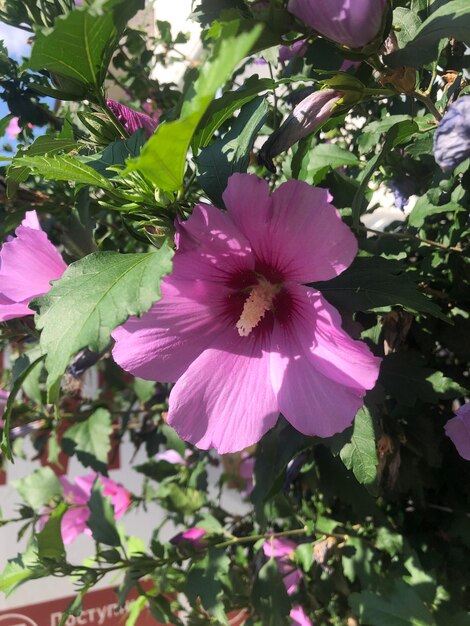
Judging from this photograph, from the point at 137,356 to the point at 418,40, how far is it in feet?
1.29

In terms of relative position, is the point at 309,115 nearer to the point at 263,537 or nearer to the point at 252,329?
the point at 252,329

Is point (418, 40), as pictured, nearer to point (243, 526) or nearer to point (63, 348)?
point (63, 348)

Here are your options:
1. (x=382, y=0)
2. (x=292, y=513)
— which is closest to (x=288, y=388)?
(x=382, y=0)

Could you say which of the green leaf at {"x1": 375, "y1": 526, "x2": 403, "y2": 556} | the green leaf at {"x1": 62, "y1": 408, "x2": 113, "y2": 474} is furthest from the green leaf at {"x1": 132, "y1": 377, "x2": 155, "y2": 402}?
the green leaf at {"x1": 375, "y1": 526, "x2": 403, "y2": 556}

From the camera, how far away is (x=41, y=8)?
0.71 meters

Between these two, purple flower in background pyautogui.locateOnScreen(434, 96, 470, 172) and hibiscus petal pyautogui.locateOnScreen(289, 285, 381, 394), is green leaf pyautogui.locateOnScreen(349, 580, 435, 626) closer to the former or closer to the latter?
hibiscus petal pyautogui.locateOnScreen(289, 285, 381, 394)

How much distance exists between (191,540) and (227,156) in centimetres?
90

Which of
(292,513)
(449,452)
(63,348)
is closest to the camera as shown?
(63,348)

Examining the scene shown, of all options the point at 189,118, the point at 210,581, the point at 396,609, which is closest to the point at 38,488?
the point at 210,581

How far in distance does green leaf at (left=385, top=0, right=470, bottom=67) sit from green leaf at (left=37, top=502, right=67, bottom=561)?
904 millimetres

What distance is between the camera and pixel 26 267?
1.96 ft

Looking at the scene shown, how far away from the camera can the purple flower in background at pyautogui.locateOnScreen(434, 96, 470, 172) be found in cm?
47

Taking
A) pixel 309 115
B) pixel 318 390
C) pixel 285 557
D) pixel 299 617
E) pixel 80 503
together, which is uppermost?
pixel 309 115

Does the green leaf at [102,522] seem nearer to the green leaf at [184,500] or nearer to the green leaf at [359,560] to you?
the green leaf at [184,500]
